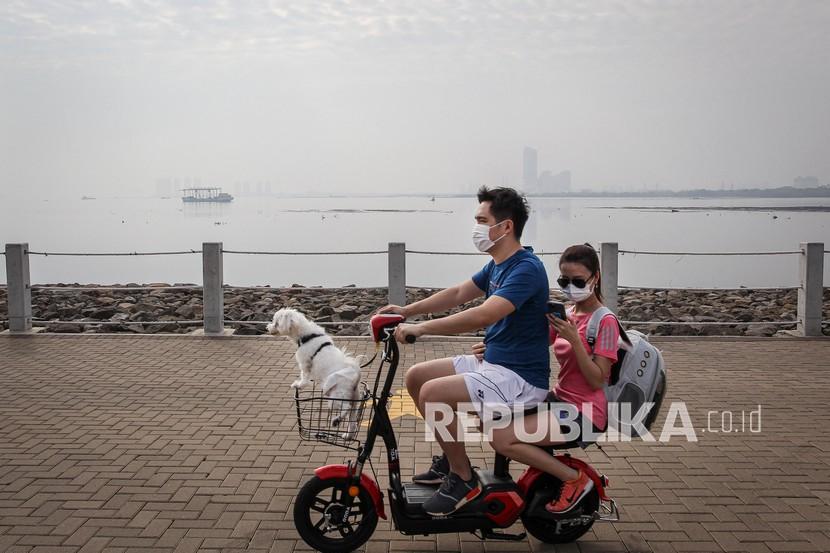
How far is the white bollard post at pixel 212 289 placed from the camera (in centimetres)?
1059

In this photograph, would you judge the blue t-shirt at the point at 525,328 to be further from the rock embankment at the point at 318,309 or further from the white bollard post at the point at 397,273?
the rock embankment at the point at 318,309

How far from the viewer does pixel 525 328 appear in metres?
4.01

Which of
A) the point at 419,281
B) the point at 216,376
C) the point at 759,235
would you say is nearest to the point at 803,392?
the point at 216,376

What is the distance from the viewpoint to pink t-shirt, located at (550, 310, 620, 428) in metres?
4.01

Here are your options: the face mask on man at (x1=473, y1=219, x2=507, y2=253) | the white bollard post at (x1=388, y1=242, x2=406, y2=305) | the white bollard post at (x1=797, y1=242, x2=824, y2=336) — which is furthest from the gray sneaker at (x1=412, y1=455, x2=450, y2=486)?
the white bollard post at (x1=797, y1=242, x2=824, y2=336)

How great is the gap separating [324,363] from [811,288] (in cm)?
783

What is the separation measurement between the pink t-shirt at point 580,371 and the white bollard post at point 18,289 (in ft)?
28.9

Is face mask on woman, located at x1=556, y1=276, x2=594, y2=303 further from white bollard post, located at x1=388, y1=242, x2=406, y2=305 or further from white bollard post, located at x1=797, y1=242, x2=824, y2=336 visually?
white bollard post, located at x1=797, y1=242, x2=824, y2=336

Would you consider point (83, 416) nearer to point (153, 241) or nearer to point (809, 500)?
point (809, 500)

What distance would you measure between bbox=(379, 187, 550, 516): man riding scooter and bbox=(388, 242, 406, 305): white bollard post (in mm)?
6408

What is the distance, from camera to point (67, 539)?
436 centimetres

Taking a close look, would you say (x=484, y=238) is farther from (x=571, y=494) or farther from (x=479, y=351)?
(x=571, y=494)

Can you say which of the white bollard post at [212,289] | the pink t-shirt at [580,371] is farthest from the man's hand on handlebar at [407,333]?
the white bollard post at [212,289]

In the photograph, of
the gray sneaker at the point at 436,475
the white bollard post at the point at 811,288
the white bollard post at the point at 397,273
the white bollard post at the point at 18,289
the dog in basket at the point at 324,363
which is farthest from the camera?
the white bollard post at the point at 18,289
